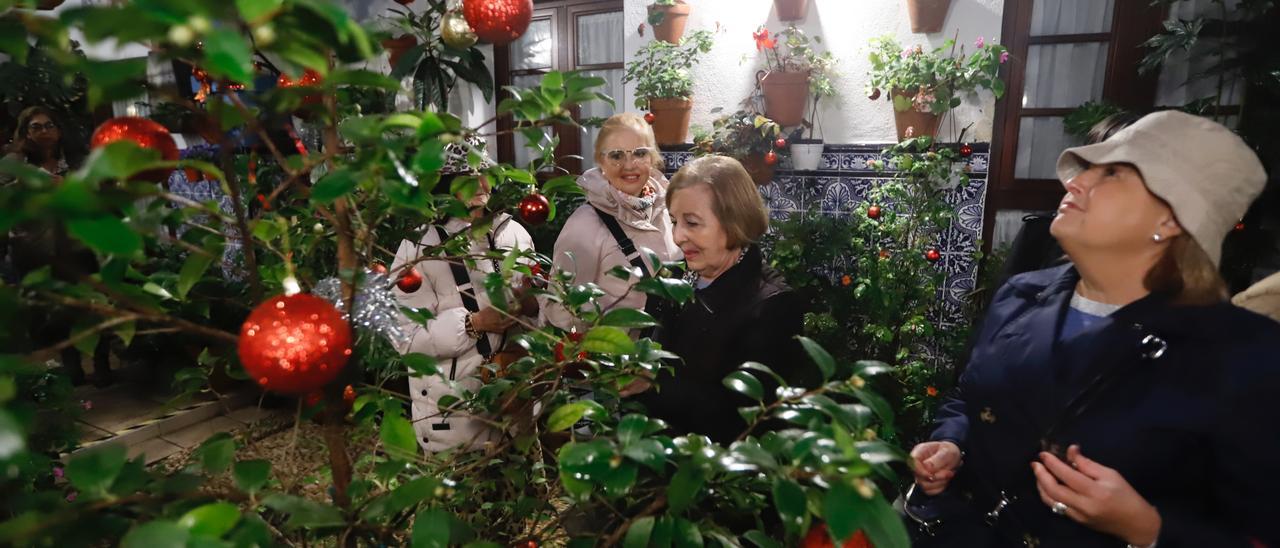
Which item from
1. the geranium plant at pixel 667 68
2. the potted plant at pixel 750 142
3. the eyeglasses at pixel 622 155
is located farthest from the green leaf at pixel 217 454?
the geranium plant at pixel 667 68

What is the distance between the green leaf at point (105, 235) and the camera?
399mm

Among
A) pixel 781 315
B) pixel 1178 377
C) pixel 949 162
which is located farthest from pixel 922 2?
pixel 1178 377

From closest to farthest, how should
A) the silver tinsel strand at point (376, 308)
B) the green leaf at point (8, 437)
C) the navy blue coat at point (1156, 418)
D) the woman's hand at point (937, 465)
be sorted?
the green leaf at point (8, 437) → the silver tinsel strand at point (376, 308) → the navy blue coat at point (1156, 418) → the woman's hand at point (937, 465)

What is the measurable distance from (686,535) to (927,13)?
118 inches

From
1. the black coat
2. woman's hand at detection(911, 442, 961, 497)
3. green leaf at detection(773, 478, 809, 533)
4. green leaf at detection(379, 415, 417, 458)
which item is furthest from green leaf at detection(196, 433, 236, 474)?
woman's hand at detection(911, 442, 961, 497)

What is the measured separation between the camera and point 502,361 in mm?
1781

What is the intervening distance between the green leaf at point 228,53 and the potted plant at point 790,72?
3.05 metres

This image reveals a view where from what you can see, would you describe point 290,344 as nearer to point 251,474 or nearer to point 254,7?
point 251,474

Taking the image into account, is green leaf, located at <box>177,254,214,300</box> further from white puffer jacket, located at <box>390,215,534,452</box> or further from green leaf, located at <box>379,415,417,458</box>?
white puffer jacket, located at <box>390,215,534,452</box>

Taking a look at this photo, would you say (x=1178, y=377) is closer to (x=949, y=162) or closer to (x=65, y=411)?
(x=949, y=162)

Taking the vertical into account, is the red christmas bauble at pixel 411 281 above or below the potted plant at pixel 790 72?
below

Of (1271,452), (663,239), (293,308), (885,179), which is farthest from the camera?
(885,179)

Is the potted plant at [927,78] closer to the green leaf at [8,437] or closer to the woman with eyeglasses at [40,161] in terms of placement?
the green leaf at [8,437]

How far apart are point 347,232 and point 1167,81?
3.37 m
